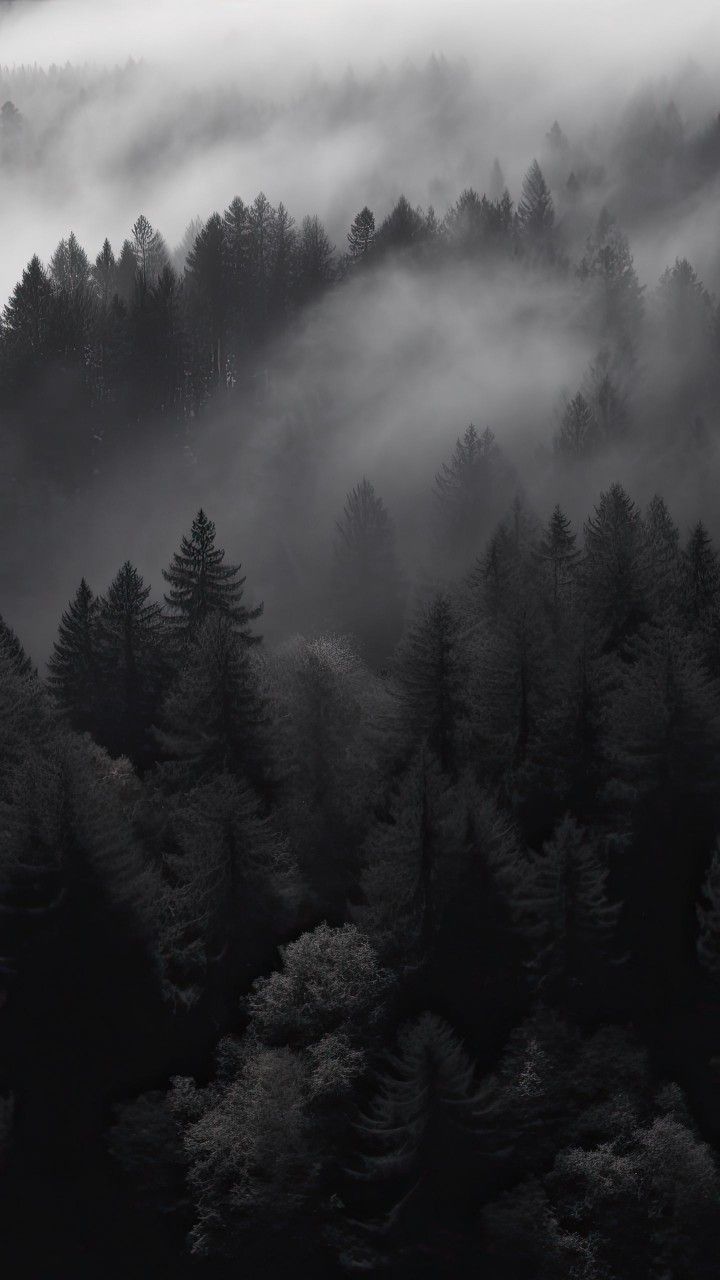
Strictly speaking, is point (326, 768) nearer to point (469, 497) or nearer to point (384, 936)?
point (384, 936)

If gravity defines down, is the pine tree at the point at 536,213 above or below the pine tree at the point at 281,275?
above

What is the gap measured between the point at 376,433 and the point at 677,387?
103 ft

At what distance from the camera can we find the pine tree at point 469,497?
100500 millimetres

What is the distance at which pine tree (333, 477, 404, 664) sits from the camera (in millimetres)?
89750

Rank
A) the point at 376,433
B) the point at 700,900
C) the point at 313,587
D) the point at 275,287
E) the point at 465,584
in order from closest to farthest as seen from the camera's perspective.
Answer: the point at 700,900 < the point at 465,584 < the point at 313,587 < the point at 376,433 < the point at 275,287

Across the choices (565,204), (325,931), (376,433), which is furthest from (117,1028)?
(565,204)

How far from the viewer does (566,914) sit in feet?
170

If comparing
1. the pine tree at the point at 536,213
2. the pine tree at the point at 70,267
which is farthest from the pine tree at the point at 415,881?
the pine tree at the point at 536,213

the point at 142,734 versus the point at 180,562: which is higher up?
the point at 180,562

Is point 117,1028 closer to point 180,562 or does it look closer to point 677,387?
point 180,562

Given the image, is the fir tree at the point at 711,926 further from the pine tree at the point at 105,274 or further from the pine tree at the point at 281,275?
the pine tree at the point at 105,274

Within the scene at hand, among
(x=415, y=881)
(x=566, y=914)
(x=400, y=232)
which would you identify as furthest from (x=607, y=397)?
(x=566, y=914)

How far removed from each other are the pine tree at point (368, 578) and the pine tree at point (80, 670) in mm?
21689

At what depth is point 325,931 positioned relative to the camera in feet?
175
